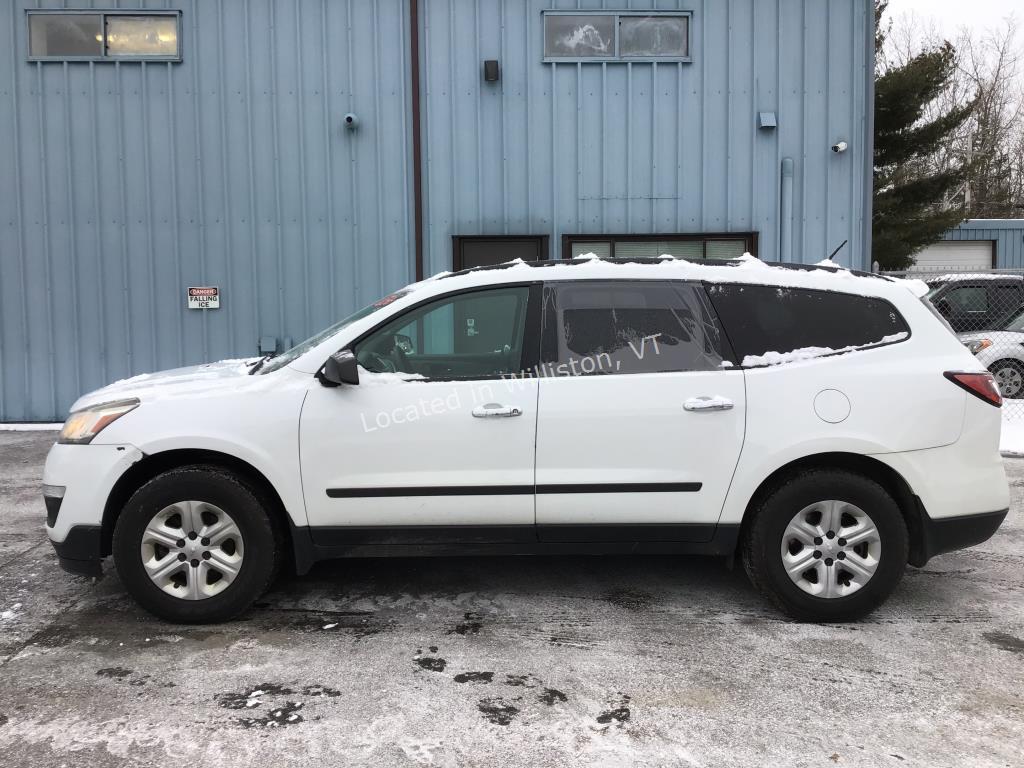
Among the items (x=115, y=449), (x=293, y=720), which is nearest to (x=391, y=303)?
(x=115, y=449)

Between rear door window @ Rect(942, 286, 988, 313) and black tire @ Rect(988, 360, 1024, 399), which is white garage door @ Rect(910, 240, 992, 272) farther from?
black tire @ Rect(988, 360, 1024, 399)

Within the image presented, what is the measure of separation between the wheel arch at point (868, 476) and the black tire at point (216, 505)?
2.29m

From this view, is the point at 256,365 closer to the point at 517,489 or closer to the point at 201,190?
the point at 517,489

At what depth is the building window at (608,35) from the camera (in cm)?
938

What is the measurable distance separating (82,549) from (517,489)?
2053 mm

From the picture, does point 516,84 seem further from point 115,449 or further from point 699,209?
point 115,449

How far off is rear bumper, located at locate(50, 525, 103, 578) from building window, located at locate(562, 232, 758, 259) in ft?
22.8

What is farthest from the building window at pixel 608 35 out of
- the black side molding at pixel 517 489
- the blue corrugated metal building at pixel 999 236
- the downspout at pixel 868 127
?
the blue corrugated metal building at pixel 999 236

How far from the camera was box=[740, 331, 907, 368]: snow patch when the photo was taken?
362 cm

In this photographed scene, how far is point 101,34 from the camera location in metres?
9.29

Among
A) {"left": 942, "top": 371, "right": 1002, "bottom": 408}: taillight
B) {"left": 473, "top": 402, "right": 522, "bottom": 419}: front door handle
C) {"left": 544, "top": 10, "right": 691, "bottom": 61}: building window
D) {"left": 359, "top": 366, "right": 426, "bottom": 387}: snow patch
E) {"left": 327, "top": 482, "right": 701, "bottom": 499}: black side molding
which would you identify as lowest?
{"left": 327, "top": 482, "right": 701, "bottom": 499}: black side molding

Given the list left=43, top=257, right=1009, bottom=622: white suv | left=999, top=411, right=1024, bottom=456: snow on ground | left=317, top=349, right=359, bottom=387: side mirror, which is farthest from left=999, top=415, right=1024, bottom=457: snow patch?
left=317, top=349, right=359, bottom=387: side mirror

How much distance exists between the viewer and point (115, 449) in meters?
3.54

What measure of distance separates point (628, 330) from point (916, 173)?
23.7 meters
